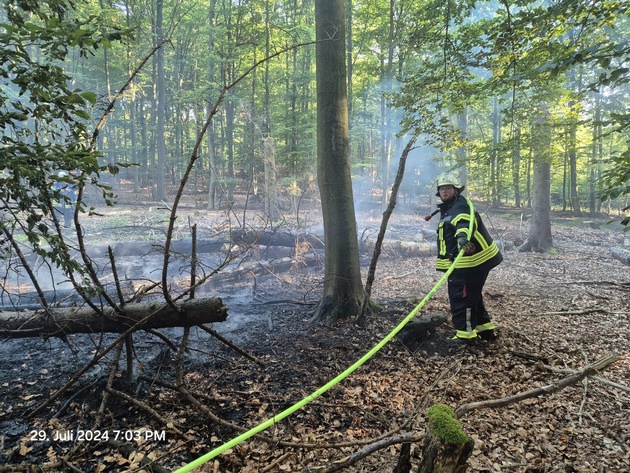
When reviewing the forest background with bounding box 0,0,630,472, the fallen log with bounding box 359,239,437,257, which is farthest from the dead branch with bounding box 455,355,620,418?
the fallen log with bounding box 359,239,437,257

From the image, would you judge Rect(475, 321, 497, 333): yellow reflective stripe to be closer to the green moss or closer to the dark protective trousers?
the dark protective trousers

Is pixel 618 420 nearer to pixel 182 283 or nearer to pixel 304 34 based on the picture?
pixel 182 283

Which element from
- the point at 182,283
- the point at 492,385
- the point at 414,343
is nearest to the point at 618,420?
the point at 492,385

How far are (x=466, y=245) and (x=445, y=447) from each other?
123 inches

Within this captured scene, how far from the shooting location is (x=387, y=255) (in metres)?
11.4

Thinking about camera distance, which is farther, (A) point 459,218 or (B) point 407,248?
(B) point 407,248

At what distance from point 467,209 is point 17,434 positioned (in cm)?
554

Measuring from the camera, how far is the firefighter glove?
4.45 m

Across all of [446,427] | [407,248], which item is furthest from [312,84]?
[446,427]

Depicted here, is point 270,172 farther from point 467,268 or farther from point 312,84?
point 312,84

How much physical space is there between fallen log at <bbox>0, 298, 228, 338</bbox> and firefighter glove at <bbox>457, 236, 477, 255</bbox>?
3.16 metres

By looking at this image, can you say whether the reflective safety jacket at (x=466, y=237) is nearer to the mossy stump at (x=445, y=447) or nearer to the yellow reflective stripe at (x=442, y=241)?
the yellow reflective stripe at (x=442, y=241)

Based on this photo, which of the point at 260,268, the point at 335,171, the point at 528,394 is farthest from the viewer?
the point at 260,268

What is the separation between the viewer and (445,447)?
1824 millimetres
